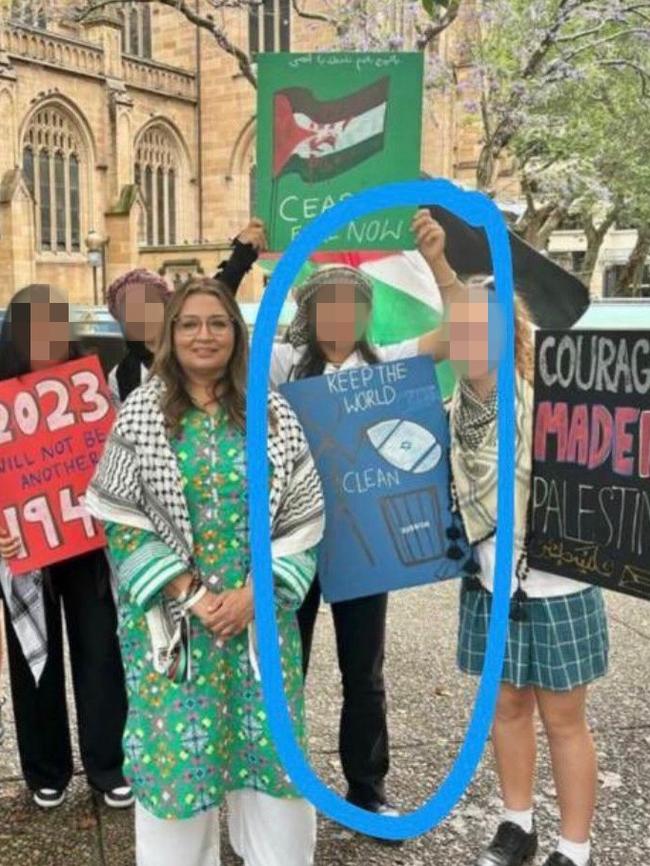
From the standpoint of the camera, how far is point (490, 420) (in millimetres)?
2439

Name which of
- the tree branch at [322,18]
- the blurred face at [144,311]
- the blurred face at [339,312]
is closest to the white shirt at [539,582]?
the blurred face at [339,312]

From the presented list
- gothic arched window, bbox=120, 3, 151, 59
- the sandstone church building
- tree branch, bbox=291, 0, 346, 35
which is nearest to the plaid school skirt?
tree branch, bbox=291, 0, 346, 35

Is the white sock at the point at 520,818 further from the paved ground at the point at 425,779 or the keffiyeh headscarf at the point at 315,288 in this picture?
the keffiyeh headscarf at the point at 315,288

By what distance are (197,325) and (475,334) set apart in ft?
2.33

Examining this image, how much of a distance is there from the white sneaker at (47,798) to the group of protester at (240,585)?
1.46 ft

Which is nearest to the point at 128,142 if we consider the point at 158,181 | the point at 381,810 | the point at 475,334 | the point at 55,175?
the point at 158,181

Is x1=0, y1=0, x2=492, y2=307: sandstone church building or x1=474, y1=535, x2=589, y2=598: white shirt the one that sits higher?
x1=0, y1=0, x2=492, y2=307: sandstone church building

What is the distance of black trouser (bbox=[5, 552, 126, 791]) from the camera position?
3018mm

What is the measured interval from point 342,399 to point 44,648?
129cm

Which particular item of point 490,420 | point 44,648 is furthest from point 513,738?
point 44,648

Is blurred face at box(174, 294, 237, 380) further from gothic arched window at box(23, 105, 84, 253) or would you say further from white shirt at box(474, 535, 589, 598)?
gothic arched window at box(23, 105, 84, 253)

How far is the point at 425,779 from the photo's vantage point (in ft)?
11.3

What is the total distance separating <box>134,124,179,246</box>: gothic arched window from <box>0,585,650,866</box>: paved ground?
99.7 ft

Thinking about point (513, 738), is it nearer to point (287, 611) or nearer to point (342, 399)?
point (287, 611)
